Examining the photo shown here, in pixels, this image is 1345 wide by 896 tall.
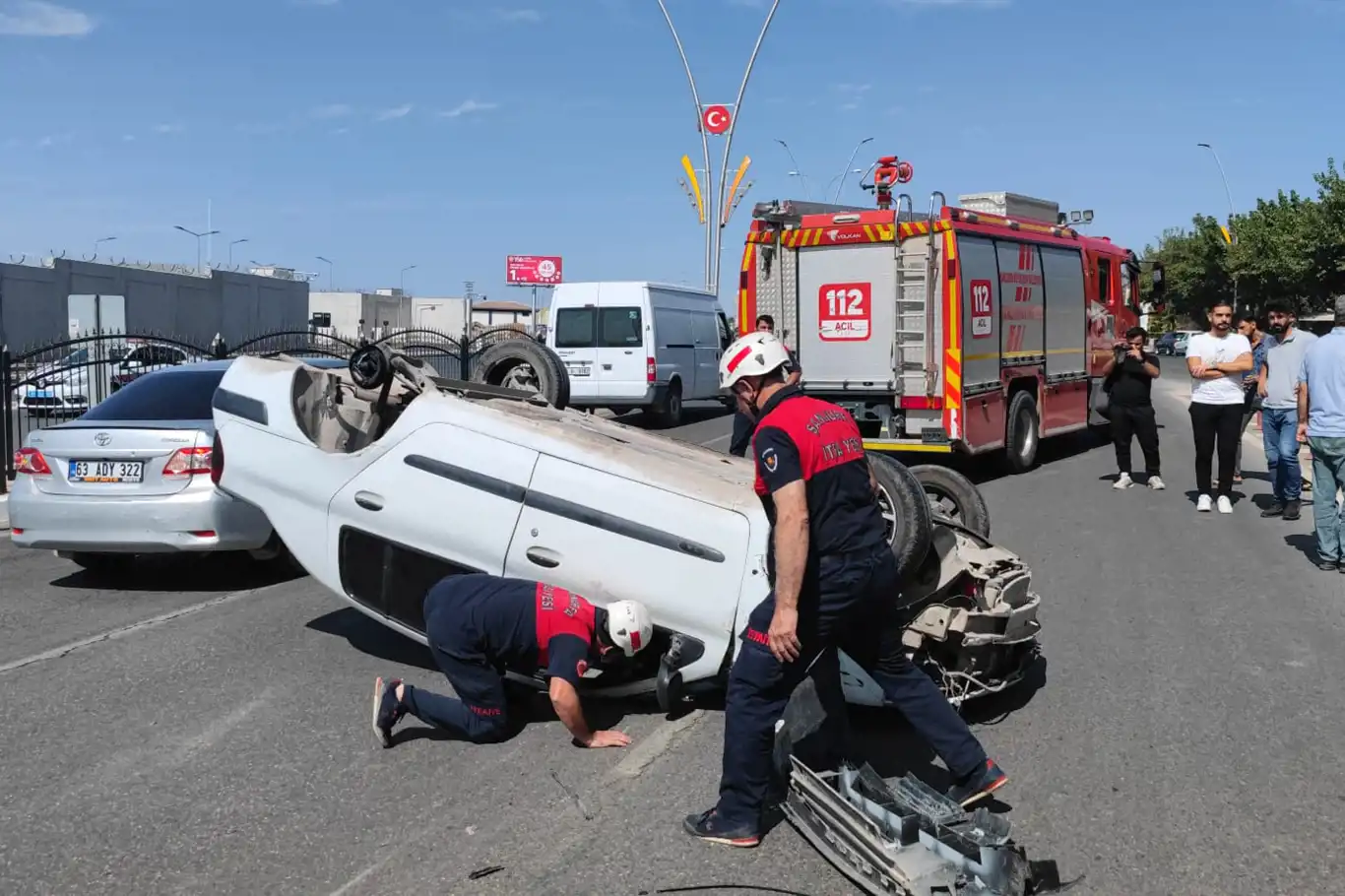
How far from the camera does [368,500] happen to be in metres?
5.47

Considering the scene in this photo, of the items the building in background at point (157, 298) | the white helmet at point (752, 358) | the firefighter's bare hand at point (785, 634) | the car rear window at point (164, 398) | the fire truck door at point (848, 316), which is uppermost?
the building in background at point (157, 298)

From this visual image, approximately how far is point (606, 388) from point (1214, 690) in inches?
602

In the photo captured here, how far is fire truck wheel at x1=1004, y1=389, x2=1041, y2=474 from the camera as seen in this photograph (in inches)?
550

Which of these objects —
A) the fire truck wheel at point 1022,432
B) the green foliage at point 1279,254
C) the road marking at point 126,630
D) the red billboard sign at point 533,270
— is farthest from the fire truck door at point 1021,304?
the red billboard sign at point 533,270

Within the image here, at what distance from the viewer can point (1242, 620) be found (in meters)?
6.92

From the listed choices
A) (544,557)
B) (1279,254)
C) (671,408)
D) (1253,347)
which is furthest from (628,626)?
(1279,254)

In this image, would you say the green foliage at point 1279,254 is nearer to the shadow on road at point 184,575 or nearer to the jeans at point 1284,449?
the jeans at point 1284,449

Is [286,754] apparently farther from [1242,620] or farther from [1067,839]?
[1242,620]

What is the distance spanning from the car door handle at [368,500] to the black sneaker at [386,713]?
94 centimetres

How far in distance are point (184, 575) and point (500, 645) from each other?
4429mm

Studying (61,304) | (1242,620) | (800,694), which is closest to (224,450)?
(800,694)

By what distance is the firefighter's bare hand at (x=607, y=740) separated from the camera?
4.79 m

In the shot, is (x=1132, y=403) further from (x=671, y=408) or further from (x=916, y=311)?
(x=671, y=408)

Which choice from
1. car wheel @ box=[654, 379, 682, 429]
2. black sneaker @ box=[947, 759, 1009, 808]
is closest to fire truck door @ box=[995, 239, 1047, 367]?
car wheel @ box=[654, 379, 682, 429]
